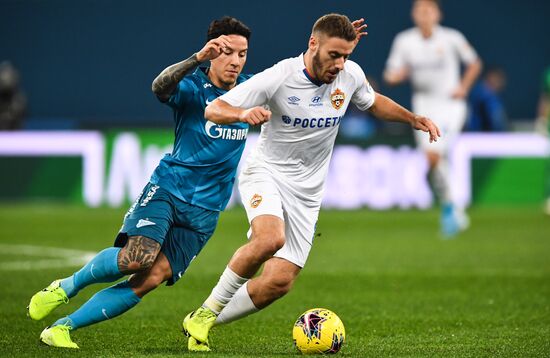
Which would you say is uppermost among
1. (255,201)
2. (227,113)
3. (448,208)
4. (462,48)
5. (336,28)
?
(336,28)

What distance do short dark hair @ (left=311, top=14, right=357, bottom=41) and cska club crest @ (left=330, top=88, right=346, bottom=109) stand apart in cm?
44

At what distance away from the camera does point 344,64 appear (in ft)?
25.2

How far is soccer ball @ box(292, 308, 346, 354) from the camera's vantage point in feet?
23.6

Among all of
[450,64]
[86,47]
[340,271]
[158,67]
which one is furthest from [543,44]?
[340,271]

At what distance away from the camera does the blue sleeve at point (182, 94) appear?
7555 millimetres

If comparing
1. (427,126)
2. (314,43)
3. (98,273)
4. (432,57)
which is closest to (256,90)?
(314,43)

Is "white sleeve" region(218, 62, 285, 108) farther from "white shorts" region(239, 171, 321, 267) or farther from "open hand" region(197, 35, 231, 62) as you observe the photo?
"white shorts" region(239, 171, 321, 267)

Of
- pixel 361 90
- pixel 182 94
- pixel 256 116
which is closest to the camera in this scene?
pixel 256 116

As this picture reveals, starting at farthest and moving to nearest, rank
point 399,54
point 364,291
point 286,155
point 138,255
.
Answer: point 399,54, point 364,291, point 286,155, point 138,255

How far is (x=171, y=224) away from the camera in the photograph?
24.6 ft

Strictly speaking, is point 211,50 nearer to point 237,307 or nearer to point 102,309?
point 237,307

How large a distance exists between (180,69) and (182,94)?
0.27 metres

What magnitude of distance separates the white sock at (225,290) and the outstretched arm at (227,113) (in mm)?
1032

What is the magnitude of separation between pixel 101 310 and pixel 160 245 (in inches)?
22.8
